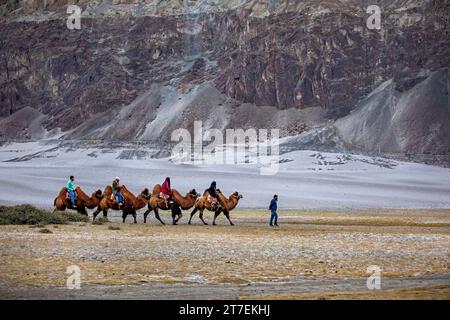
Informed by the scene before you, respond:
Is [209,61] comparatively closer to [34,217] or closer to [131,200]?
[131,200]

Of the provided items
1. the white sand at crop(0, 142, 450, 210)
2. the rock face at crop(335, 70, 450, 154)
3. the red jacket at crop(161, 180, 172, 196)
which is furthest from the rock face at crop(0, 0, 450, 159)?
the red jacket at crop(161, 180, 172, 196)

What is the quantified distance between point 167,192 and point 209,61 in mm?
128044

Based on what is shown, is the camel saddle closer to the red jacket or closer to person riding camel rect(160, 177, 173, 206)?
person riding camel rect(160, 177, 173, 206)

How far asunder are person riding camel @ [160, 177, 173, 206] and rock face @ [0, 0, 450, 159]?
88.4 m

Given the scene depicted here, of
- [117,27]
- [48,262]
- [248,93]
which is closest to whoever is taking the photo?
[48,262]

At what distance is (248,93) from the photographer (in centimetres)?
14475

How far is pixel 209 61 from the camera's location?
158000mm

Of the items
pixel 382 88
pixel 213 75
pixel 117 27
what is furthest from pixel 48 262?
pixel 117 27

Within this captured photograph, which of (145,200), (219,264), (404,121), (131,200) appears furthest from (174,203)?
(404,121)

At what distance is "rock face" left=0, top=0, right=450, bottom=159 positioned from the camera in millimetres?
137125

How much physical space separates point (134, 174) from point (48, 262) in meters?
69.5

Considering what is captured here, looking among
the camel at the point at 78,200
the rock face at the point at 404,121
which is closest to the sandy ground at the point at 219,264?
the camel at the point at 78,200
